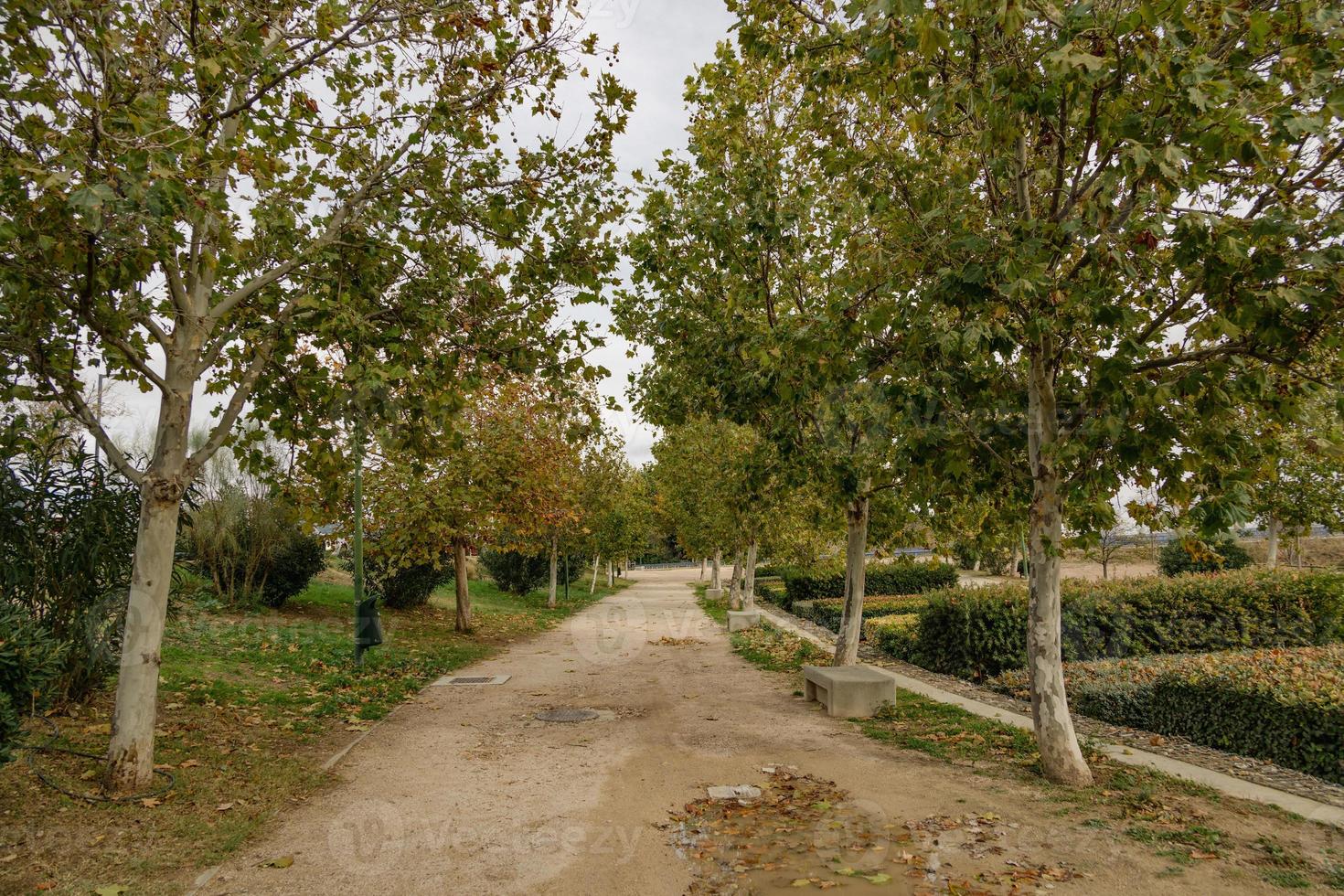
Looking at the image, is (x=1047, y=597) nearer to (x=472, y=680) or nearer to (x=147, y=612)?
(x=147, y=612)

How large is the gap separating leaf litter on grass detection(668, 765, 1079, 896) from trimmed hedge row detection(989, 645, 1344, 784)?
11.9 feet

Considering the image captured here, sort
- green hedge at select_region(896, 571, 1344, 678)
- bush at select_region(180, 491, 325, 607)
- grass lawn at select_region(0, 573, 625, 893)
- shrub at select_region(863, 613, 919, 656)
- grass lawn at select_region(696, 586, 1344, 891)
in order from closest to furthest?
grass lawn at select_region(696, 586, 1344, 891), grass lawn at select_region(0, 573, 625, 893), green hedge at select_region(896, 571, 1344, 678), shrub at select_region(863, 613, 919, 656), bush at select_region(180, 491, 325, 607)

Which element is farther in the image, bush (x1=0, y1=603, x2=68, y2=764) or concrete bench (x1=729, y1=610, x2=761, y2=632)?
concrete bench (x1=729, y1=610, x2=761, y2=632)

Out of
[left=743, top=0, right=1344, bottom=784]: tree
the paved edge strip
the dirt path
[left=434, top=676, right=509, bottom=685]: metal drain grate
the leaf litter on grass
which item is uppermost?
[left=743, top=0, right=1344, bottom=784]: tree

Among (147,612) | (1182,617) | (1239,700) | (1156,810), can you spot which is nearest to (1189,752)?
(1239,700)

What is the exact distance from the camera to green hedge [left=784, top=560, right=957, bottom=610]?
2594 cm

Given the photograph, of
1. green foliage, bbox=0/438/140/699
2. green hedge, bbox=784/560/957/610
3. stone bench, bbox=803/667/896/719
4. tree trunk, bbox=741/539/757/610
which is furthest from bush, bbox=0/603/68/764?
green hedge, bbox=784/560/957/610

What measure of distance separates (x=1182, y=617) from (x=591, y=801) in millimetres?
11803

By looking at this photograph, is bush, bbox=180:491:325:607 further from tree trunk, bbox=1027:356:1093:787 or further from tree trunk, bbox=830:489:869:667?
tree trunk, bbox=1027:356:1093:787

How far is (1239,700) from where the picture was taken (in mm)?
7504

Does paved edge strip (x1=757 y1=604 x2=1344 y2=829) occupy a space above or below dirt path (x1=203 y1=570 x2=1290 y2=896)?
above

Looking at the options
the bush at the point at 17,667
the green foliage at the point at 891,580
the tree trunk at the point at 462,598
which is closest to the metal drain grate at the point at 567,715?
the bush at the point at 17,667

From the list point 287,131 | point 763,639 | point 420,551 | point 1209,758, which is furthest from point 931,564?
point 287,131

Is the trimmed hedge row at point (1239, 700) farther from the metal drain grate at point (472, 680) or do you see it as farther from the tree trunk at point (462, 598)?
the tree trunk at point (462, 598)
